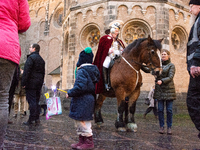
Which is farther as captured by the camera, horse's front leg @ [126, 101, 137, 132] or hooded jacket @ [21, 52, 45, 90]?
hooded jacket @ [21, 52, 45, 90]

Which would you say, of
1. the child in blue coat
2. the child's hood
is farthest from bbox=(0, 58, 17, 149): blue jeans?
the child's hood

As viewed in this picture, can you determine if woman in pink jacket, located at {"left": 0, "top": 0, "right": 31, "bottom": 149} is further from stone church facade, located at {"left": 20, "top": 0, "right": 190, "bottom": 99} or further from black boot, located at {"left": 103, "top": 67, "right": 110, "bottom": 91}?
stone church facade, located at {"left": 20, "top": 0, "right": 190, "bottom": 99}

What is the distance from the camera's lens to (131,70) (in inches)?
192

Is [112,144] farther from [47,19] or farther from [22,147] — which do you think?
[47,19]

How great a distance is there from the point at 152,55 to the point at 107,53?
1327mm

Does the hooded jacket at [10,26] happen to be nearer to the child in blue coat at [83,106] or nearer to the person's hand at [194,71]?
the child in blue coat at [83,106]

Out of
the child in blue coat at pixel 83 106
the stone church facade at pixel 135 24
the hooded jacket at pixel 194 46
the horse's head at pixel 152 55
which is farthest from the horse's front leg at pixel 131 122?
the stone church facade at pixel 135 24

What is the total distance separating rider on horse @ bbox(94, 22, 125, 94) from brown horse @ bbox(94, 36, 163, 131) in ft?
0.64

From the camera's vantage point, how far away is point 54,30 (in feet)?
93.0

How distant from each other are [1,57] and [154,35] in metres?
10.6

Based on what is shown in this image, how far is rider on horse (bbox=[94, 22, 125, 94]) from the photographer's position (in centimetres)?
528

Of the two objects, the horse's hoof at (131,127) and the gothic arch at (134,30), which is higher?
the gothic arch at (134,30)

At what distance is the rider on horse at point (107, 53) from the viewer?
5281 millimetres

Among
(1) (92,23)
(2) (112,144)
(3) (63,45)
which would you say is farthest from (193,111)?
(3) (63,45)
